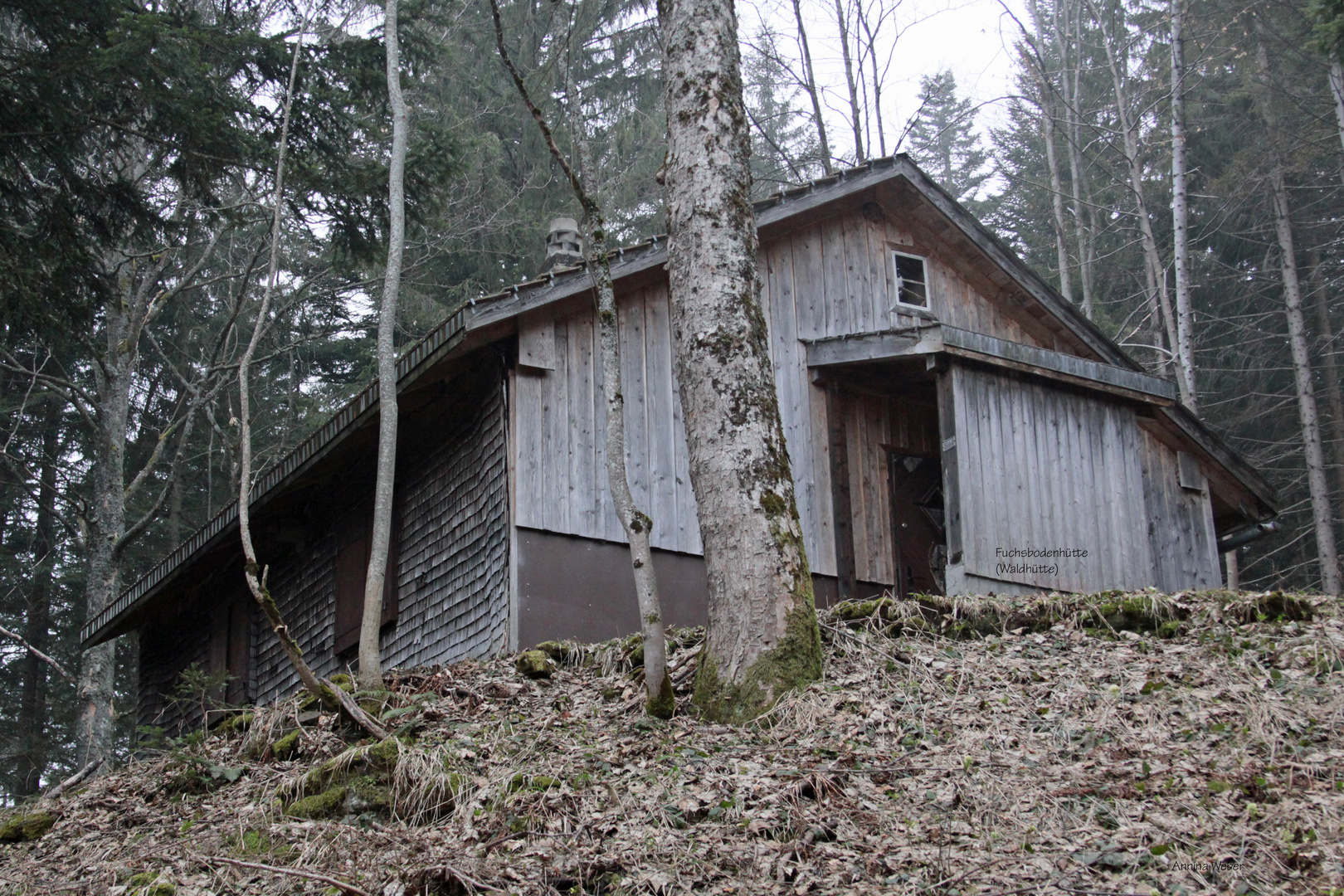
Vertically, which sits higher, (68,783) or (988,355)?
(988,355)

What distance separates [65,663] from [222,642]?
11.4 m

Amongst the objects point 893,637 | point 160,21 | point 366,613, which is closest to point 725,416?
point 893,637

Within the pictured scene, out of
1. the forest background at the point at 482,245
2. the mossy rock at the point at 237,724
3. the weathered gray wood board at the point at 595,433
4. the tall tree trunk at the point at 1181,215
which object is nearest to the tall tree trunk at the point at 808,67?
the forest background at the point at 482,245

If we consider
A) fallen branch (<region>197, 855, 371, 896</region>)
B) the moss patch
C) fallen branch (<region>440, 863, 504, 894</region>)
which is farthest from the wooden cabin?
fallen branch (<region>440, 863, 504, 894</region>)

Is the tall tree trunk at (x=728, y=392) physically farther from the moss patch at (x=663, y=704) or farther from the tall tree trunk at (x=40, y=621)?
the tall tree trunk at (x=40, y=621)

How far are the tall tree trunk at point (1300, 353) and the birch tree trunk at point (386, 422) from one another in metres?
14.3

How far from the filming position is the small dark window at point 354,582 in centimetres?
1194

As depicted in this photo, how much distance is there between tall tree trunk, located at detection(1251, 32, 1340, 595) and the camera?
655 inches

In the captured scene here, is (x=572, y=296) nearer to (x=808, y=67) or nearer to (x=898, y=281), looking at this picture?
(x=898, y=281)

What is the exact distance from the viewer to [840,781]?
4.94 meters

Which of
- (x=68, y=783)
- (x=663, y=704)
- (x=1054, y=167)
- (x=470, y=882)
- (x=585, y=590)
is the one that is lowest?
(x=68, y=783)

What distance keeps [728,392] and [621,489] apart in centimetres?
87

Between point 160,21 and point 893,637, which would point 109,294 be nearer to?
point 160,21

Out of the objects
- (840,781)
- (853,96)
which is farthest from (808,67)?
(840,781)
